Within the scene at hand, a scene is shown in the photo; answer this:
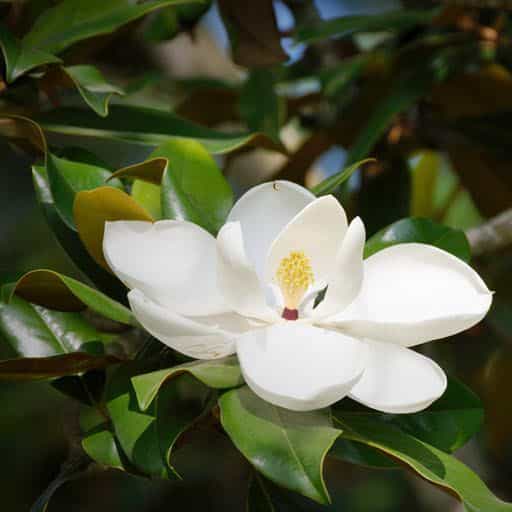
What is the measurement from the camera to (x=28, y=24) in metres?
0.95

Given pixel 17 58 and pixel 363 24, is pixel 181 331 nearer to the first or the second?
pixel 17 58

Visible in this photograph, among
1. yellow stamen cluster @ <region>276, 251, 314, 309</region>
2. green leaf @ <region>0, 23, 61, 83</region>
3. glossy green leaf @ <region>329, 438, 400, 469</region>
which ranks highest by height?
green leaf @ <region>0, 23, 61, 83</region>

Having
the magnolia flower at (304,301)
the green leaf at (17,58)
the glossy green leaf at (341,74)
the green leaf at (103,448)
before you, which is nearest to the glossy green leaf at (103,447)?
the green leaf at (103,448)

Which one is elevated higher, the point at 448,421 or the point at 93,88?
the point at 93,88

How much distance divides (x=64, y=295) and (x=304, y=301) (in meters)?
0.21

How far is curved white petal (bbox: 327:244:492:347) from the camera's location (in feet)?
2.18

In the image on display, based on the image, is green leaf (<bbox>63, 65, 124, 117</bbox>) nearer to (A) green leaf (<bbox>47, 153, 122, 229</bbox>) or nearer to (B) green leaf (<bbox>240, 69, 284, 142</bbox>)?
(A) green leaf (<bbox>47, 153, 122, 229</bbox>)

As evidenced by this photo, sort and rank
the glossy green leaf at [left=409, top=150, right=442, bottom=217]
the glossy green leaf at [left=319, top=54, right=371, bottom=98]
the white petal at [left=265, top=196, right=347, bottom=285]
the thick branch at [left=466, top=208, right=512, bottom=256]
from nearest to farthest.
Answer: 1. the white petal at [left=265, top=196, right=347, bottom=285]
2. the thick branch at [left=466, top=208, right=512, bottom=256]
3. the glossy green leaf at [left=319, top=54, right=371, bottom=98]
4. the glossy green leaf at [left=409, top=150, right=442, bottom=217]

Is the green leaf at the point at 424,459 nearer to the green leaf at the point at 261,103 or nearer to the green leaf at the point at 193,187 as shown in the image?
the green leaf at the point at 193,187

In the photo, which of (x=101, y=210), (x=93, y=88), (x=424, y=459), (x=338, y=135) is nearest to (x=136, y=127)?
(x=93, y=88)

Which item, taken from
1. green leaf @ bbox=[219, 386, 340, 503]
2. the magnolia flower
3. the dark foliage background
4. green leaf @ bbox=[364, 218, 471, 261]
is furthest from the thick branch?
green leaf @ bbox=[219, 386, 340, 503]

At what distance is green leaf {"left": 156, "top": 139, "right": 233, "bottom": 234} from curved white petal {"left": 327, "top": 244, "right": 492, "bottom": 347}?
0.50ft

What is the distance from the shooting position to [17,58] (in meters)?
0.79

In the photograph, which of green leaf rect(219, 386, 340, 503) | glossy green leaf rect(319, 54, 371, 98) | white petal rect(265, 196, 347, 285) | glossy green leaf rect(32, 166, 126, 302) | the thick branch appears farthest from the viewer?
glossy green leaf rect(319, 54, 371, 98)
